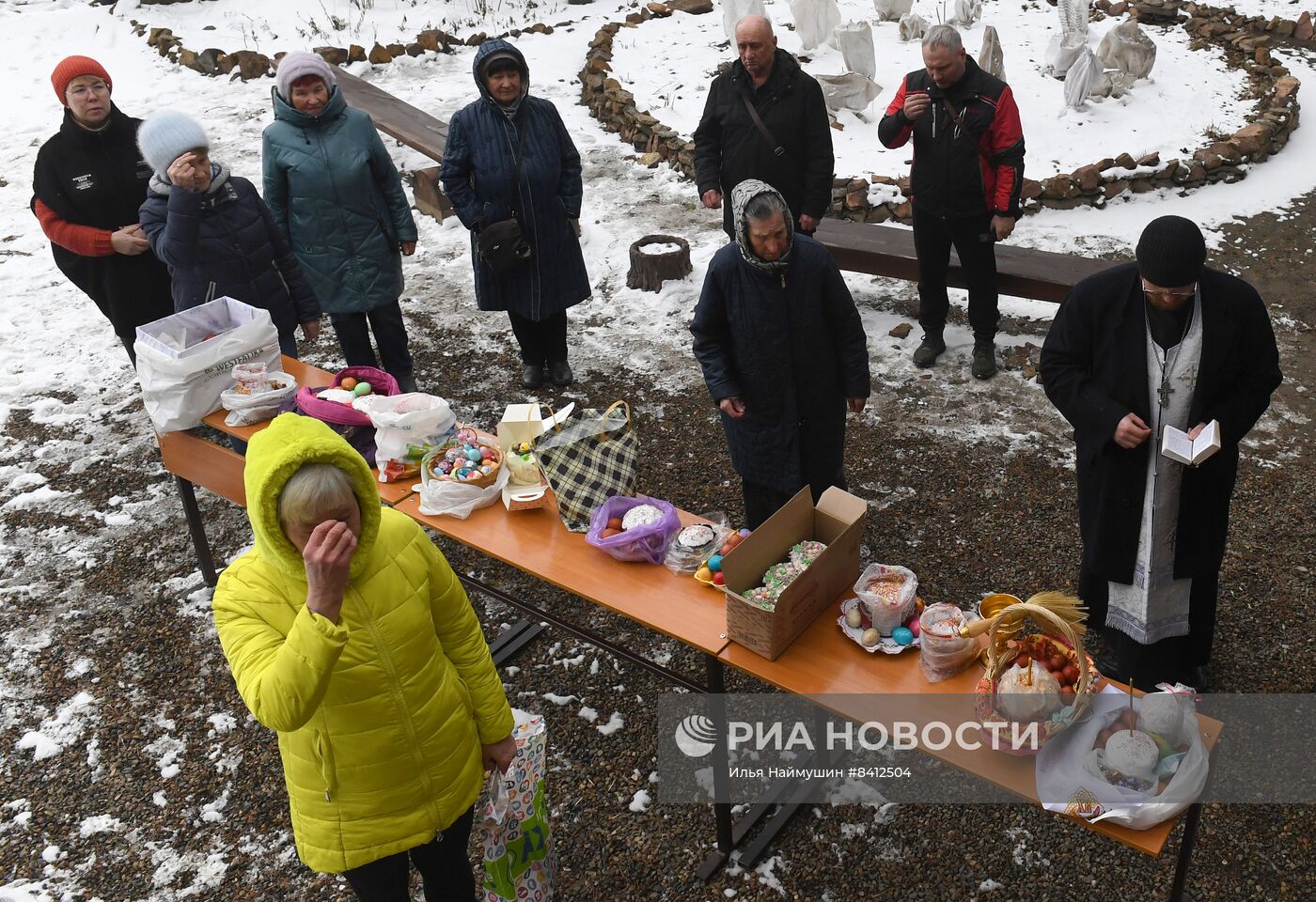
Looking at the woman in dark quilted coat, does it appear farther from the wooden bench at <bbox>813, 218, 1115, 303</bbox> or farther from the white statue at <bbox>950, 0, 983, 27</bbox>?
the white statue at <bbox>950, 0, 983, 27</bbox>

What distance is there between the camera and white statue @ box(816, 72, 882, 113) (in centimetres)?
855

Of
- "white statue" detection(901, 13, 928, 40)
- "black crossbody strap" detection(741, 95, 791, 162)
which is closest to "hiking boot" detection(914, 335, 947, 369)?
"black crossbody strap" detection(741, 95, 791, 162)

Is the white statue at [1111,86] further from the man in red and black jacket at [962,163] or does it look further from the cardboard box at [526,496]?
the cardboard box at [526,496]

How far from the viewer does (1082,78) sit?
817 cm

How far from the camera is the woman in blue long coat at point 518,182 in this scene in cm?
541

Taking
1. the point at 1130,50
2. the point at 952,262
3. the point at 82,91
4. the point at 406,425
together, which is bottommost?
the point at 952,262

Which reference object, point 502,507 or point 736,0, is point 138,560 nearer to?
point 502,507

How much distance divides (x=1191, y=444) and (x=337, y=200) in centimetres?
401

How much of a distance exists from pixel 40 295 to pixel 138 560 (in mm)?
3594

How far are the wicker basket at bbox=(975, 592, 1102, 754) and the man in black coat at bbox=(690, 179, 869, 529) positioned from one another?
149 cm

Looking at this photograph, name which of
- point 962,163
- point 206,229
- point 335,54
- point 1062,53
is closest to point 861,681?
point 962,163

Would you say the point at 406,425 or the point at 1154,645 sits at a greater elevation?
the point at 406,425

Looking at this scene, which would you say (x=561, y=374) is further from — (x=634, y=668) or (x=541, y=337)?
(x=634, y=668)

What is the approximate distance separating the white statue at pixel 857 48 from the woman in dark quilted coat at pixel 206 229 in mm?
5376
